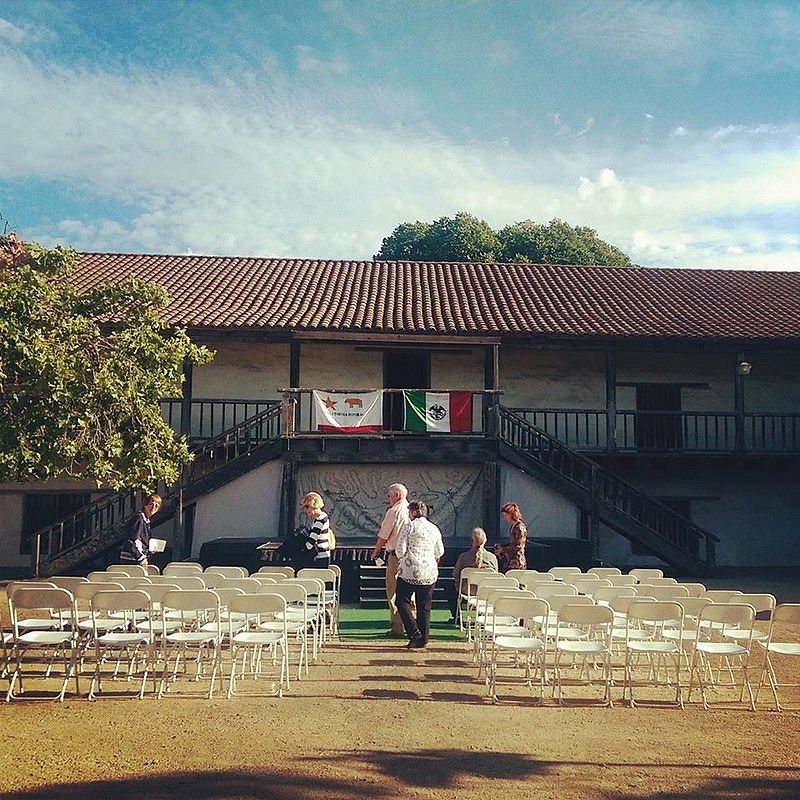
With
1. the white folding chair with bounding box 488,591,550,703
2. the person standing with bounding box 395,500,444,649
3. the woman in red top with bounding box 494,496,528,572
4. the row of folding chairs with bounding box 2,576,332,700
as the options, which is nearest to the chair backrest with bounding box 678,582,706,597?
the white folding chair with bounding box 488,591,550,703

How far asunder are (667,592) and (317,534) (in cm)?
405

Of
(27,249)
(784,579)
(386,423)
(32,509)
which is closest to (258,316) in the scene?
(386,423)

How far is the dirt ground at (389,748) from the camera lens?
4816 mm

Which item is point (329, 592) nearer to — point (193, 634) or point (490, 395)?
point (193, 634)

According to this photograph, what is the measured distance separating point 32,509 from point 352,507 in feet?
23.9

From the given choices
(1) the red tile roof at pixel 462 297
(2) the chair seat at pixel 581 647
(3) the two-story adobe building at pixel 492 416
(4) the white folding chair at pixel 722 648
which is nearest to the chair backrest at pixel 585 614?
(2) the chair seat at pixel 581 647

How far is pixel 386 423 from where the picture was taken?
19344mm

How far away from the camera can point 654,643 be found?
7.42 meters

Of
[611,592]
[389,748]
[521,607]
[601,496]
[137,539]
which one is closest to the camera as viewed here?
[389,748]

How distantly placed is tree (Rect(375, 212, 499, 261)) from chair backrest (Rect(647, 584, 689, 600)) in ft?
99.7

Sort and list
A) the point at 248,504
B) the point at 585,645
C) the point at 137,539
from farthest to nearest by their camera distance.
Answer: the point at 248,504 → the point at 137,539 → the point at 585,645

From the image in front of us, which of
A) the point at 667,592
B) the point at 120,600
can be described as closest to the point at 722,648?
the point at 667,592

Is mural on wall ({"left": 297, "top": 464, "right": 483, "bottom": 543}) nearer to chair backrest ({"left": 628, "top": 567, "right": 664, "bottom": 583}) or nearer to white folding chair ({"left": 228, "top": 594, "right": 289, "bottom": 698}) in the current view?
chair backrest ({"left": 628, "top": 567, "right": 664, "bottom": 583})

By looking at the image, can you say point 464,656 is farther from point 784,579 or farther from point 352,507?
point 784,579
